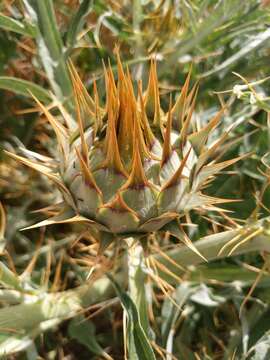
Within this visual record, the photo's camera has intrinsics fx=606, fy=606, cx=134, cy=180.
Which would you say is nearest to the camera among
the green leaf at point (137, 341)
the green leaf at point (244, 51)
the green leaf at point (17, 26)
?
the green leaf at point (137, 341)

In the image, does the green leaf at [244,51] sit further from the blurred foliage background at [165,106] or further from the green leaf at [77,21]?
the green leaf at [77,21]

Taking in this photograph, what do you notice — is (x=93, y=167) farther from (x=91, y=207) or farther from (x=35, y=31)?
(x=35, y=31)

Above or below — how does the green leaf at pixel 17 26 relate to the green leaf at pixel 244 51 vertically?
below

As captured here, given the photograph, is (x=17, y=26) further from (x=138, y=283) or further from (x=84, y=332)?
(x=84, y=332)

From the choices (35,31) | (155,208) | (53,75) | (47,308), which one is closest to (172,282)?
(47,308)

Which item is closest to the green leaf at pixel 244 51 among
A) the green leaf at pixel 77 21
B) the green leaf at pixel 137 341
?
the green leaf at pixel 77 21

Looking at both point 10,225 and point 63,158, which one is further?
point 10,225

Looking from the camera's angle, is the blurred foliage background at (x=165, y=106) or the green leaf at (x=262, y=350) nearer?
the green leaf at (x=262, y=350)

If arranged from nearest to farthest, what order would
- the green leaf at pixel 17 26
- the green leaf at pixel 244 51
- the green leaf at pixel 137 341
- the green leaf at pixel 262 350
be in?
the green leaf at pixel 137 341
the green leaf at pixel 262 350
the green leaf at pixel 17 26
the green leaf at pixel 244 51
